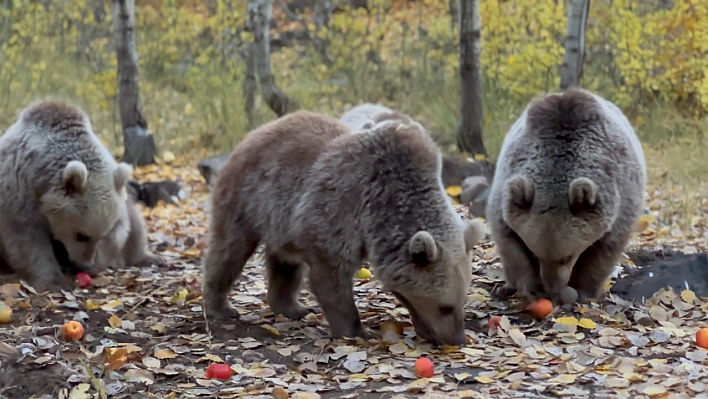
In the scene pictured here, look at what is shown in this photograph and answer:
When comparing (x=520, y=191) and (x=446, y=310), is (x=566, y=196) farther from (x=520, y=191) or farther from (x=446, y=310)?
(x=446, y=310)

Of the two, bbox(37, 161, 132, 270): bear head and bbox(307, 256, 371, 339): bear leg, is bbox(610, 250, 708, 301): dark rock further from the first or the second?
bbox(37, 161, 132, 270): bear head

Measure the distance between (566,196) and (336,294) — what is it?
5.45 ft

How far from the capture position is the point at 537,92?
1231 cm

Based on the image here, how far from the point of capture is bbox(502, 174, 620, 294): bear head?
5.93 meters

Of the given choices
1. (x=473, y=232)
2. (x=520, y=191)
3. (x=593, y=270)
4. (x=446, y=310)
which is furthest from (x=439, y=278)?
(x=593, y=270)

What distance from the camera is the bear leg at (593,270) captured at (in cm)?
628

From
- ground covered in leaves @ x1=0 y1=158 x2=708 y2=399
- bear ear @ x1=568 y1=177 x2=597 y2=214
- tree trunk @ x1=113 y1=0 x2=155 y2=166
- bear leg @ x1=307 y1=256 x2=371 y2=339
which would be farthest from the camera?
tree trunk @ x1=113 y1=0 x2=155 y2=166

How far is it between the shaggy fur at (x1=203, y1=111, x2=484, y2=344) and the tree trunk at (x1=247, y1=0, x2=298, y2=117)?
6424 millimetres

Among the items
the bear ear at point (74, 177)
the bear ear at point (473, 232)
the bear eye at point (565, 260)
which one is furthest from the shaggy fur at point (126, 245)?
the bear eye at point (565, 260)

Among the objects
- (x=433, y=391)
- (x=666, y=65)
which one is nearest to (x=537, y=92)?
(x=666, y=65)

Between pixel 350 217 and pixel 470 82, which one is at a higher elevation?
pixel 350 217

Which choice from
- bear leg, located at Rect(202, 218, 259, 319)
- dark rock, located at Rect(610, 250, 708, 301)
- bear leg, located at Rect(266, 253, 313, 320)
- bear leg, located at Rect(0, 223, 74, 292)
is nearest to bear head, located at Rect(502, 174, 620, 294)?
dark rock, located at Rect(610, 250, 708, 301)

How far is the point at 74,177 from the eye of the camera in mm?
6840

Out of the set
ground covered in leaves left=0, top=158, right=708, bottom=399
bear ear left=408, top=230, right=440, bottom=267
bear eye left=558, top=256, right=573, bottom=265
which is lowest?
ground covered in leaves left=0, top=158, right=708, bottom=399
